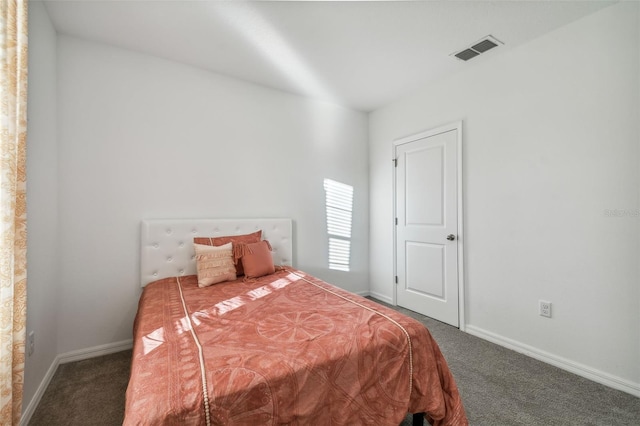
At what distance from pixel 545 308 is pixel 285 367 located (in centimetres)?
230

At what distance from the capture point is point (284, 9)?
6.84 feet

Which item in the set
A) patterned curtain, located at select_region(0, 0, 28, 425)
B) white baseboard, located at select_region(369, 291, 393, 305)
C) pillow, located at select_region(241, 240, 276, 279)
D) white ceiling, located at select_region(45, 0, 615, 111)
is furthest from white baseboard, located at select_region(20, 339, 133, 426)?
white baseboard, located at select_region(369, 291, 393, 305)

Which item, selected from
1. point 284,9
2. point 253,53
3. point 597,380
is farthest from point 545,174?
point 253,53

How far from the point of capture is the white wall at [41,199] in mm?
Result: 1801

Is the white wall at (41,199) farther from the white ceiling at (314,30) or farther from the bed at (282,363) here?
the bed at (282,363)

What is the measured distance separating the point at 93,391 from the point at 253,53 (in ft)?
9.46

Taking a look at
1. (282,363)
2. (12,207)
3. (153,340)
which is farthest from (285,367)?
(12,207)

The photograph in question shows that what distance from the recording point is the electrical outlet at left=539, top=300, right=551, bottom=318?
2.33 metres

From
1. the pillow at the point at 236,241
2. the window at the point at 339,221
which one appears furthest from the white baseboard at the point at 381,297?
the pillow at the point at 236,241

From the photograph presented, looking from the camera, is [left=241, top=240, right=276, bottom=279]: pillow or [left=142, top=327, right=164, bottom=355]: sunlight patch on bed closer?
[left=142, top=327, right=164, bottom=355]: sunlight patch on bed

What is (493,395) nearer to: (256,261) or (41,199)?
(256,261)

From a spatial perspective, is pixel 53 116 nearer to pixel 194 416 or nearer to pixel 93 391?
pixel 93 391

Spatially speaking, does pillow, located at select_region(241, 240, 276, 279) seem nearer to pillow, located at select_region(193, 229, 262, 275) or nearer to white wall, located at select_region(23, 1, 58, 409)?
pillow, located at select_region(193, 229, 262, 275)

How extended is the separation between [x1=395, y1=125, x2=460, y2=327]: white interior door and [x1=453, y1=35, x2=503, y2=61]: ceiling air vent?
642mm
